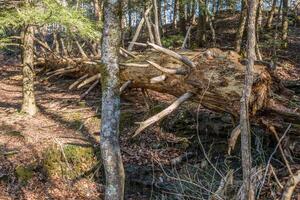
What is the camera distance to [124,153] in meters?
8.07

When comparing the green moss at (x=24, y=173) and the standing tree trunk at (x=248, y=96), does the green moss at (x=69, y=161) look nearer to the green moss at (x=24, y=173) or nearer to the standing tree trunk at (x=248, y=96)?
the green moss at (x=24, y=173)

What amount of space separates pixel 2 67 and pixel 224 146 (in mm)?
15475

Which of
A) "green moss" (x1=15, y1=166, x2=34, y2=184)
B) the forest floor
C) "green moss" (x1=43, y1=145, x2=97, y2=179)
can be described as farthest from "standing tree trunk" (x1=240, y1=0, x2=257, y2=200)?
"green moss" (x1=15, y1=166, x2=34, y2=184)

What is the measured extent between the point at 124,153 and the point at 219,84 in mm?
2832

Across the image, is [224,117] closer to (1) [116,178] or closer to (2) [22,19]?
(1) [116,178]

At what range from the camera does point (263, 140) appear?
7.38 metres

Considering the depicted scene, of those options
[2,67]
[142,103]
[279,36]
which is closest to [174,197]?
[142,103]

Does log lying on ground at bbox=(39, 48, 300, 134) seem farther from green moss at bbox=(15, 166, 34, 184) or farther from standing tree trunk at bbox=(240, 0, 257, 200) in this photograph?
green moss at bbox=(15, 166, 34, 184)

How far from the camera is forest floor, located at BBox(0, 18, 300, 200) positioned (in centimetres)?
711

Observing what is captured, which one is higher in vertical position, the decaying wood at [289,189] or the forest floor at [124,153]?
the decaying wood at [289,189]

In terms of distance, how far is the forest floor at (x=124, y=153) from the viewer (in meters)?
7.11

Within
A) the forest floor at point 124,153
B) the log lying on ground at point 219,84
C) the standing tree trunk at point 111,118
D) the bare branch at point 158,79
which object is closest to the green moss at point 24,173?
the forest floor at point 124,153

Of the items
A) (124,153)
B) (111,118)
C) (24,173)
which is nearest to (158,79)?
(111,118)

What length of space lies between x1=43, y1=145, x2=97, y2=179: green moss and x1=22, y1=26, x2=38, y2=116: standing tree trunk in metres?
2.26
